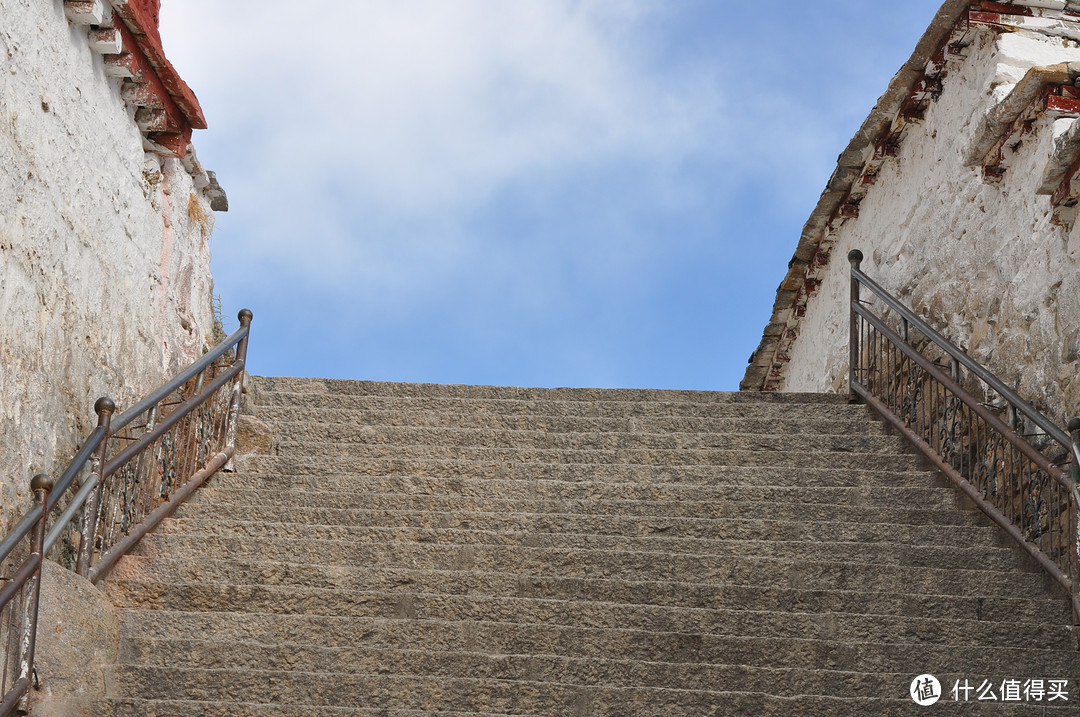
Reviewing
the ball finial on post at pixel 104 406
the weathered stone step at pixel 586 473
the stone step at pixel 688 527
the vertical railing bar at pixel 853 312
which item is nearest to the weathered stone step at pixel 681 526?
the stone step at pixel 688 527

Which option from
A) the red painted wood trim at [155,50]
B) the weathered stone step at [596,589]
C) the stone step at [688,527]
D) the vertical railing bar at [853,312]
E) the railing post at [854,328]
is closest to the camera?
the weathered stone step at [596,589]

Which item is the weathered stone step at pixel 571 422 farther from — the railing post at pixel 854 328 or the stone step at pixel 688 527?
the stone step at pixel 688 527

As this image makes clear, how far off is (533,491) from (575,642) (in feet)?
5.23

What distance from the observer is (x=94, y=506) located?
19.1 ft

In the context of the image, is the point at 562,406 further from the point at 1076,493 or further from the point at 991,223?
the point at 1076,493

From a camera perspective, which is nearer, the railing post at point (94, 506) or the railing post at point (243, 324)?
the railing post at point (94, 506)

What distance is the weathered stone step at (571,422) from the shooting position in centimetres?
784

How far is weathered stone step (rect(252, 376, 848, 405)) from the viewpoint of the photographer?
8.32 metres

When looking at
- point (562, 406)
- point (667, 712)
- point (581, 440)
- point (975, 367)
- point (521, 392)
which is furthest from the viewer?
point (521, 392)

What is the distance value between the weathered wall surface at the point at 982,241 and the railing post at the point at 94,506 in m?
4.66

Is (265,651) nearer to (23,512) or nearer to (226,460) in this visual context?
(23,512)

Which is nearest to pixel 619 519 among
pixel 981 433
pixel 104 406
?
pixel 981 433

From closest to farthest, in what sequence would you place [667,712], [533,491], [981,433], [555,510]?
[667,712], [555,510], [533,491], [981,433]

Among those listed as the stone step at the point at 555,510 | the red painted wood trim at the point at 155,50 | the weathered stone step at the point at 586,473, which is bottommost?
the stone step at the point at 555,510
